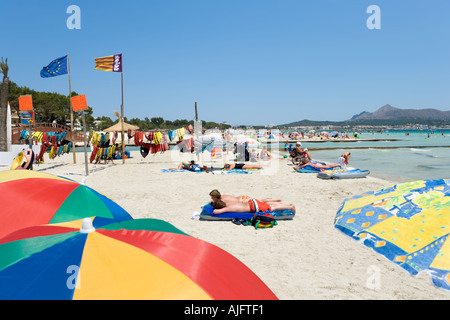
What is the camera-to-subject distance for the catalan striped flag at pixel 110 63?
15391 millimetres

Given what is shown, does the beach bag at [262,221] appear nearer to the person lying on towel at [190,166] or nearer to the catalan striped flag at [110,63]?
the person lying on towel at [190,166]

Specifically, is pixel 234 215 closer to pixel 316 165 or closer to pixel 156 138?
pixel 316 165

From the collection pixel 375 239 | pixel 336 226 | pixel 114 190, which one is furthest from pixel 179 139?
pixel 375 239

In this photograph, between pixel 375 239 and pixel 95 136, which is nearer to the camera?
pixel 375 239

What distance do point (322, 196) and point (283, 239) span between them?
396 cm

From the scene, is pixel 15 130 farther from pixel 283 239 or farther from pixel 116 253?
pixel 116 253

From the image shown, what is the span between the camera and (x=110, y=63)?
51.2 feet

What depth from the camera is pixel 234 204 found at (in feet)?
21.7

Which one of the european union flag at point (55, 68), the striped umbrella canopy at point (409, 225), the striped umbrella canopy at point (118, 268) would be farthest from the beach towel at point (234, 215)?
the european union flag at point (55, 68)

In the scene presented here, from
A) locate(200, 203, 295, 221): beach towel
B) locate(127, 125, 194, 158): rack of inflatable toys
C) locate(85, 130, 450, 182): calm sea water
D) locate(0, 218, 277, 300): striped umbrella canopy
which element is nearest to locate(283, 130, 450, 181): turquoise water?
locate(85, 130, 450, 182): calm sea water

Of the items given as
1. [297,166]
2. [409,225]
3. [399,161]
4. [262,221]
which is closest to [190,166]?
[297,166]

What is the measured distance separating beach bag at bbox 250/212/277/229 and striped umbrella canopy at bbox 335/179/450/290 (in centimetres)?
139

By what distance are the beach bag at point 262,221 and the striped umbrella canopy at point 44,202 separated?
342 centimetres

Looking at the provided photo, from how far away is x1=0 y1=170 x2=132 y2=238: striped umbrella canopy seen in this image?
9.53 ft
